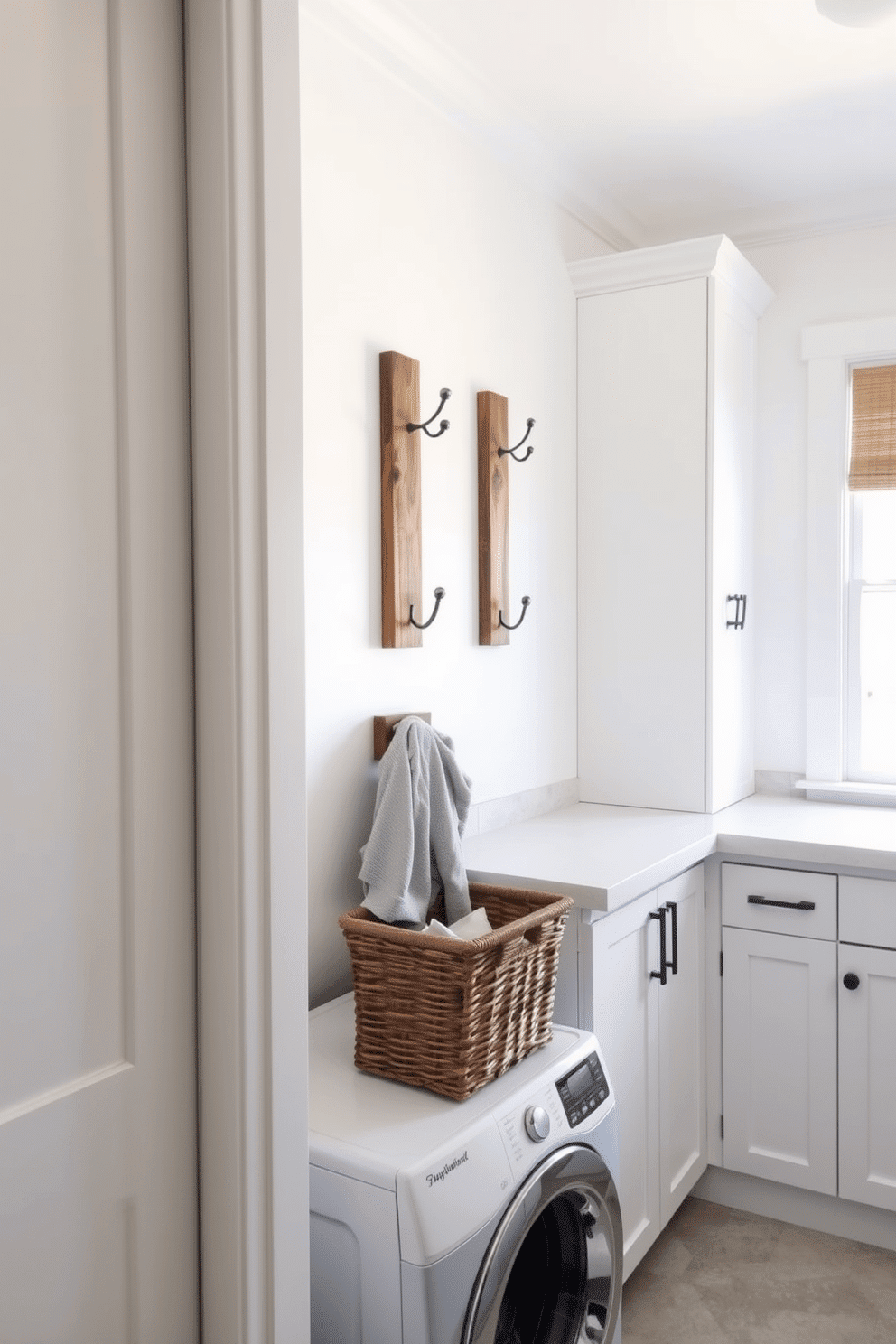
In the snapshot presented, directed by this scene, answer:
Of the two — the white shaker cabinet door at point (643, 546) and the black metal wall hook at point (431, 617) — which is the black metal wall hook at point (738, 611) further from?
the black metal wall hook at point (431, 617)

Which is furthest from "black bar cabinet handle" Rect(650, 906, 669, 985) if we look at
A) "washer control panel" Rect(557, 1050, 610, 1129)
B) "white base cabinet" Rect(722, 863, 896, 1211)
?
"washer control panel" Rect(557, 1050, 610, 1129)

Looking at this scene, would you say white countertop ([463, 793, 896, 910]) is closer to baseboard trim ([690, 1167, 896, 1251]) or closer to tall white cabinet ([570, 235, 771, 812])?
tall white cabinet ([570, 235, 771, 812])

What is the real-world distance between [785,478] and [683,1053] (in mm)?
1701

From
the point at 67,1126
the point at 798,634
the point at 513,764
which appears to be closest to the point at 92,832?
the point at 67,1126

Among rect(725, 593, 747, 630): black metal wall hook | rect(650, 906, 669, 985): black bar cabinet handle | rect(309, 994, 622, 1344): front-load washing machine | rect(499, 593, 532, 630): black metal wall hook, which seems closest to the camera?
rect(309, 994, 622, 1344): front-load washing machine

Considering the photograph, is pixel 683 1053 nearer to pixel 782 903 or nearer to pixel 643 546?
pixel 782 903

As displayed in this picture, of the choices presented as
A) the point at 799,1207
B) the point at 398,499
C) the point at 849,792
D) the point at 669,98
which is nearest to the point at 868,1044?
the point at 799,1207

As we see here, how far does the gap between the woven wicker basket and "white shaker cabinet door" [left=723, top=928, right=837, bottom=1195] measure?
0.98 metres

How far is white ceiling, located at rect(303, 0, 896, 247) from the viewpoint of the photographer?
81.1 inches

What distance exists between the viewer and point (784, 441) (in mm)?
3129

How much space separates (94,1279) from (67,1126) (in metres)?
0.17

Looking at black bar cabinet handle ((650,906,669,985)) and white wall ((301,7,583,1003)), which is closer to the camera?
white wall ((301,7,583,1003))

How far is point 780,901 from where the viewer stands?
245 cm

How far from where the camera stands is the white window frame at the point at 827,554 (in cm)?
303
